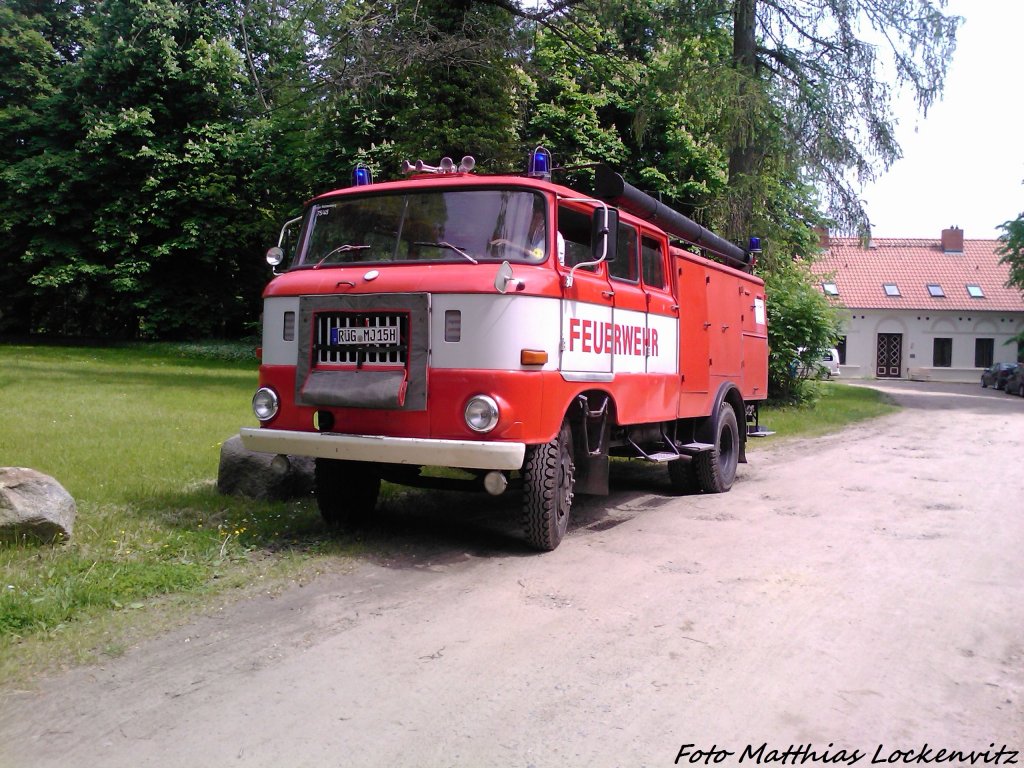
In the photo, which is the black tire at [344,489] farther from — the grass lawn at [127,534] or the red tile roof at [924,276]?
the red tile roof at [924,276]

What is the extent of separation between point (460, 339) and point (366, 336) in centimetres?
74

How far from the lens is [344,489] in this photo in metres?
7.42

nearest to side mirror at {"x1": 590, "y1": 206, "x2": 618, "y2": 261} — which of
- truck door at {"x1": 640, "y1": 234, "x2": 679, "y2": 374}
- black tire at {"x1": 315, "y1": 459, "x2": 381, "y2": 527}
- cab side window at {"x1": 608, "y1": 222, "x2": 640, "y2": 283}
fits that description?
cab side window at {"x1": 608, "y1": 222, "x2": 640, "y2": 283}

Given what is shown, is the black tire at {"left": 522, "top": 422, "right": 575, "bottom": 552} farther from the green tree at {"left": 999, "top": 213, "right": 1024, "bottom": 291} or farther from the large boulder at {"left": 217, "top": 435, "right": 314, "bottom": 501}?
the green tree at {"left": 999, "top": 213, "right": 1024, "bottom": 291}

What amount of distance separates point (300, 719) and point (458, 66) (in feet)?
49.2

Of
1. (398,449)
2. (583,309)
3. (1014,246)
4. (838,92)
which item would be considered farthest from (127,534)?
(1014,246)

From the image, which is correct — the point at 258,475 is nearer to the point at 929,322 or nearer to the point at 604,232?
the point at 604,232

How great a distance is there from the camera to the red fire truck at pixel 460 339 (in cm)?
621

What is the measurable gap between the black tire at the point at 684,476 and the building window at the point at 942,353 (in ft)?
154

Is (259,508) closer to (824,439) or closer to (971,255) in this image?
(824,439)

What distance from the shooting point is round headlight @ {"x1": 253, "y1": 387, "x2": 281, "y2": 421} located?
271 inches

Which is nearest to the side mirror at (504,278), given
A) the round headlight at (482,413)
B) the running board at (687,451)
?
the round headlight at (482,413)

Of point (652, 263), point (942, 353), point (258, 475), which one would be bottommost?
point (258, 475)

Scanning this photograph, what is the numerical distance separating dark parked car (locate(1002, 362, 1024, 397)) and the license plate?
3576 cm
